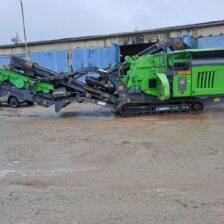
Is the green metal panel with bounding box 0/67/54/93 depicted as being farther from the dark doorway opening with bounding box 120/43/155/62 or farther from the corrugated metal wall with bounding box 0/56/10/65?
the corrugated metal wall with bounding box 0/56/10/65

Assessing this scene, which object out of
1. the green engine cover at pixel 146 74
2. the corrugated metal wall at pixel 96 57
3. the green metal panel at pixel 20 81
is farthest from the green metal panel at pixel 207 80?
the corrugated metal wall at pixel 96 57

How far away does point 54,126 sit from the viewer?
11117mm

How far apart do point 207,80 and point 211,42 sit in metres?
10.7

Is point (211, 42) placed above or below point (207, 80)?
above

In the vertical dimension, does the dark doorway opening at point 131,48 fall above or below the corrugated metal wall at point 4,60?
above

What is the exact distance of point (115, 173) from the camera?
5.95 metres

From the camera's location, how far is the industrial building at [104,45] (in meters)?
21.8

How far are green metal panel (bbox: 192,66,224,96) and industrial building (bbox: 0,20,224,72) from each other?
10.3 m

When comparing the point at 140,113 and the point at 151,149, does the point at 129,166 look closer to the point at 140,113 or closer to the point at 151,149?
the point at 151,149

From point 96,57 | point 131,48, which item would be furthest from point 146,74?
point 131,48

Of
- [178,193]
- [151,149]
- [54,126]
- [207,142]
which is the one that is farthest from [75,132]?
[178,193]

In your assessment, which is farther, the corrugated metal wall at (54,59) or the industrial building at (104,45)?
the corrugated metal wall at (54,59)

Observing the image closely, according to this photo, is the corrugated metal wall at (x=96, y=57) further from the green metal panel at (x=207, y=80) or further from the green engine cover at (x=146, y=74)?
the green metal panel at (x=207, y=80)

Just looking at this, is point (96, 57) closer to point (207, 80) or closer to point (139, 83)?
point (139, 83)
